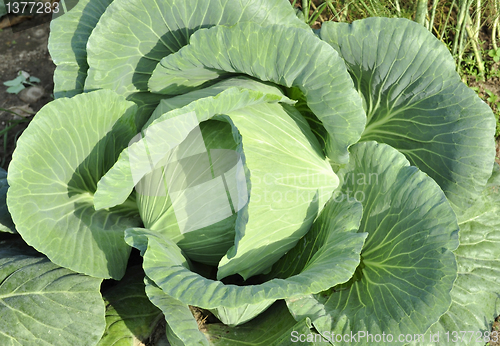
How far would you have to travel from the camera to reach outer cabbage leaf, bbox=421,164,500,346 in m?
2.41

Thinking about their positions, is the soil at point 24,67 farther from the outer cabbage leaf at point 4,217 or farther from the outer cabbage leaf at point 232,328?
the outer cabbage leaf at point 232,328

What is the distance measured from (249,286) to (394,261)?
2.86 feet

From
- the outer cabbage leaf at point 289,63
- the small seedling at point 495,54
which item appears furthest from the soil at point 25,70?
the outer cabbage leaf at point 289,63

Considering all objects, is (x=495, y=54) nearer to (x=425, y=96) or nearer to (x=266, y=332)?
(x=425, y=96)

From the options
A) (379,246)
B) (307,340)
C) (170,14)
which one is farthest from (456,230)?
(170,14)

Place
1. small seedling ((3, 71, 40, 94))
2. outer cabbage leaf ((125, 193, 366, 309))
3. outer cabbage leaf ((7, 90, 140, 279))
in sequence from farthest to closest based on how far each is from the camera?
small seedling ((3, 71, 40, 94)), outer cabbage leaf ((7, 90, 140, 279)), outer cabbage leaf ((125, 193, 366, 309))

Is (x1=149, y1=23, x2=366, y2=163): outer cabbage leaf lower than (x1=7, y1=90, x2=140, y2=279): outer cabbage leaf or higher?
higher

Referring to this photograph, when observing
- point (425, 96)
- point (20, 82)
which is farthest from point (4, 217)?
point (425, 96)

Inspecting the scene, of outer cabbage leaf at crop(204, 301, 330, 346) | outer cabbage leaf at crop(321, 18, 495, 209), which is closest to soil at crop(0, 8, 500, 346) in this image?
outer cabbage leaf at crop(321, 18, 495, 209)

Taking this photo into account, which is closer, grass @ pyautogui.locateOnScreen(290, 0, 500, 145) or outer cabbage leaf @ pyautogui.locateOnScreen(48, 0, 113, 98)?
outer cabbage leaf @ pyautogui.locateOnScreen(48, 0, 113, 98)

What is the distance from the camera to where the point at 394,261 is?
230 cm

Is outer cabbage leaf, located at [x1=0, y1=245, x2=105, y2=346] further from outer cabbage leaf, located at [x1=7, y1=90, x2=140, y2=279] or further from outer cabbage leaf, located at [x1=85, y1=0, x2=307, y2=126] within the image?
outer cabbage leaf, located at [x1=85, y1=0, x2=307, y2=126]

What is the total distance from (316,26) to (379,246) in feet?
8.42

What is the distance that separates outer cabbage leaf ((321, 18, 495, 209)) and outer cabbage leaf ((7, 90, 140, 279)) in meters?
1.43
